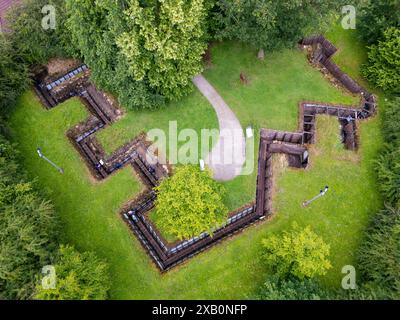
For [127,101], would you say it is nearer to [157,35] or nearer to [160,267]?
[157,35]

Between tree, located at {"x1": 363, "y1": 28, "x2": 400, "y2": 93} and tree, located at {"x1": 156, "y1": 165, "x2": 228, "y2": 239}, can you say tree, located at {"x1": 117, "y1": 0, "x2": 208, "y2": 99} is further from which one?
tree, located at {"x1": 363, "y1": 28, "x2": 400, "y2": 93}

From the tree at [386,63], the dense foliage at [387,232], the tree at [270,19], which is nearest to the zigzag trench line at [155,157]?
the tree at [386,63]

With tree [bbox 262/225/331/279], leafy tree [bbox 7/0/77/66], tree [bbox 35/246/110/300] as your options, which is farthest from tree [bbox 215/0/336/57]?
tree [bbox 35/246/110/300]

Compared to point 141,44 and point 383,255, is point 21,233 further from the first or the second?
point 383,255

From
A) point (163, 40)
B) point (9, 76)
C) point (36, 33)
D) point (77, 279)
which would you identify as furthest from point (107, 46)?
point (77, 279)
